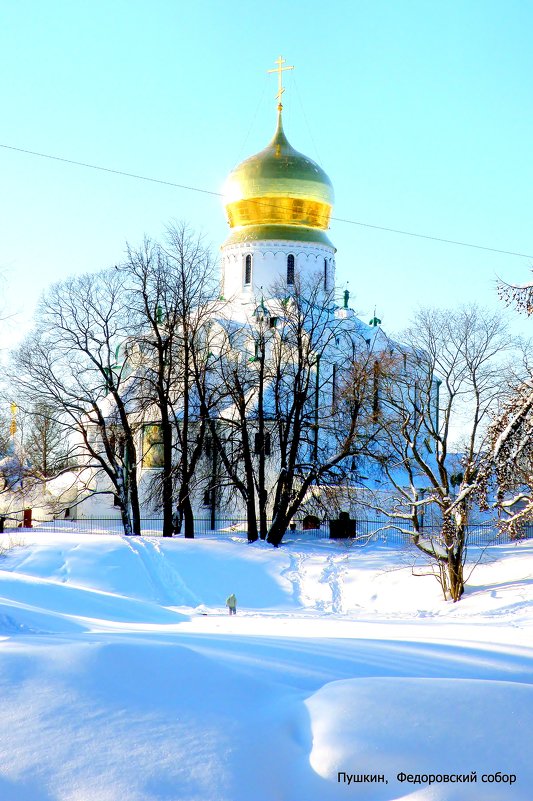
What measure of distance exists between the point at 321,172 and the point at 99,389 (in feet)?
50.0

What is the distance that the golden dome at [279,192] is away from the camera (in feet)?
123

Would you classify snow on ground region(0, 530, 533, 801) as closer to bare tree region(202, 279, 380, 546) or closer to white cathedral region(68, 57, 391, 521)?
bare tree region(202, 279, 380, 546)

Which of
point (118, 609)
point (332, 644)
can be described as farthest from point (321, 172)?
point (332, 644)

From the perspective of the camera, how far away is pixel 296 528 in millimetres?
32219

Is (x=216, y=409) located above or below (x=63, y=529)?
above

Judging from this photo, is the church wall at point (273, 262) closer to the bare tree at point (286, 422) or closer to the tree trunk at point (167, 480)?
the bare tree at point (286, 422)

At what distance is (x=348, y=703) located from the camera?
21.3ft

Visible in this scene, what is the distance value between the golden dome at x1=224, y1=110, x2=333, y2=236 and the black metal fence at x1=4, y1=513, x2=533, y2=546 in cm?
1196

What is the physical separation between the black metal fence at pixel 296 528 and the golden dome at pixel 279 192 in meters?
12.0

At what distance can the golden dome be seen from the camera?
123 feet

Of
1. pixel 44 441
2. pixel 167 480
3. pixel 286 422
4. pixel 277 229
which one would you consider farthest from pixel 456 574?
pixel 44 441

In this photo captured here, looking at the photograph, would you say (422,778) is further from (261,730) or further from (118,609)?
(118,609)

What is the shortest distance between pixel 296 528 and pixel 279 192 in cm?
1336

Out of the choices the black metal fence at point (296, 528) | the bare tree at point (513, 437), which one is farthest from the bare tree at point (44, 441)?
the bare tree at point (513, 437)
